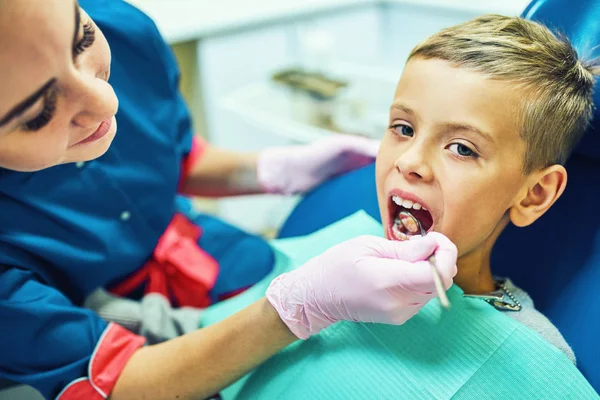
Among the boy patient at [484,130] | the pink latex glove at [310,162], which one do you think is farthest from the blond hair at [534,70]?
the pink latex glove at [310,162]

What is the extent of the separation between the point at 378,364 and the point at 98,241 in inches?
23.8

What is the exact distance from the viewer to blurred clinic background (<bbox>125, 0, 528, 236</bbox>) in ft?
6.31

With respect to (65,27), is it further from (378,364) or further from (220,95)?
(220,95)

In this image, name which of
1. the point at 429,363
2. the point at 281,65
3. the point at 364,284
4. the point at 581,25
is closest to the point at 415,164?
the point at 364,284

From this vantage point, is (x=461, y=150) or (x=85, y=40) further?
(x=461, y=150)

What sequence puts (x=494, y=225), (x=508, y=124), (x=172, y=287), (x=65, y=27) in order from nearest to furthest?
1. (x=65, y=27)
2. (x=508, y=124)
3. (x=494, y=225)
4. (x=172, y=287)

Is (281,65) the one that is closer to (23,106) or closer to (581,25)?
(581,25)

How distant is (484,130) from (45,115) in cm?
64

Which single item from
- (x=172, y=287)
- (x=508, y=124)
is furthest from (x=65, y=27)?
(x=172, y=287)

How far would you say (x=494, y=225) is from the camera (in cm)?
97

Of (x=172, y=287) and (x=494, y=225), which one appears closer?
(x=494, y=225)

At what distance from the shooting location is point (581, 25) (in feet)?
3.30

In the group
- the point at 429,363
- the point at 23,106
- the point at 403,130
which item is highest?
the point at 23,106

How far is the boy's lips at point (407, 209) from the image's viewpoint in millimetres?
915
